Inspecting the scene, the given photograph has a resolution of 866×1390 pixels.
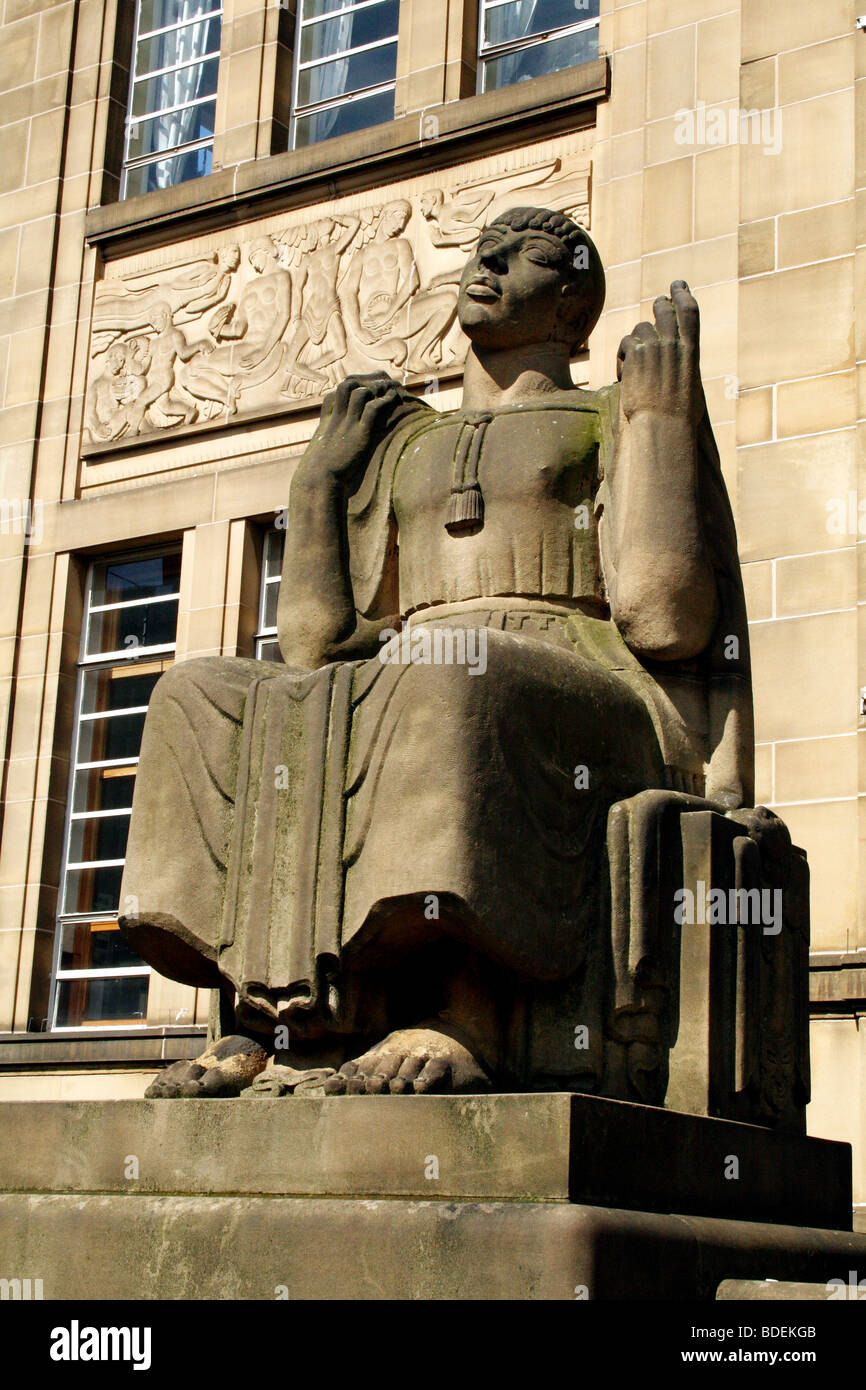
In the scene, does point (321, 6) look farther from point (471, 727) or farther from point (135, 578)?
point (471, 727)

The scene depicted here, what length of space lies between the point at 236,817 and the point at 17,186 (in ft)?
41.2

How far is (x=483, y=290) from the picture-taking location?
6.95 meters

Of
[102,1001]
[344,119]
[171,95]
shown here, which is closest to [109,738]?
[102,1001]

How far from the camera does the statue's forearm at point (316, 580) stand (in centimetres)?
695


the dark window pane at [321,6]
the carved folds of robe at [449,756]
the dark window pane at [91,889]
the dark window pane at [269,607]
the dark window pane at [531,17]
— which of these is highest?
the dark window pane at [321,6]

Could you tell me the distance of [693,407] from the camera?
653 centimetres

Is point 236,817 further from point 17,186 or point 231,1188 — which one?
point 17,186

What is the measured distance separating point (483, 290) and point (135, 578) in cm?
948

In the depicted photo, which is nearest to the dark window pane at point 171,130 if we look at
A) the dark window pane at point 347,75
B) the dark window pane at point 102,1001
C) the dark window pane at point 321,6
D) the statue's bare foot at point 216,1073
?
the dark window pane at point 347,75

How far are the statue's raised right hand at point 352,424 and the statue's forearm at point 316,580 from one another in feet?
0.17

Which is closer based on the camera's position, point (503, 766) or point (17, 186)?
point (503, 766)

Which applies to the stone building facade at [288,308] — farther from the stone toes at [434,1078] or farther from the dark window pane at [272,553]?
the stone toes at [434,1078]

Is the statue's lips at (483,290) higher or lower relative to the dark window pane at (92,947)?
higher

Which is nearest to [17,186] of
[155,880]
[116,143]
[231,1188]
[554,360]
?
[116,143]
